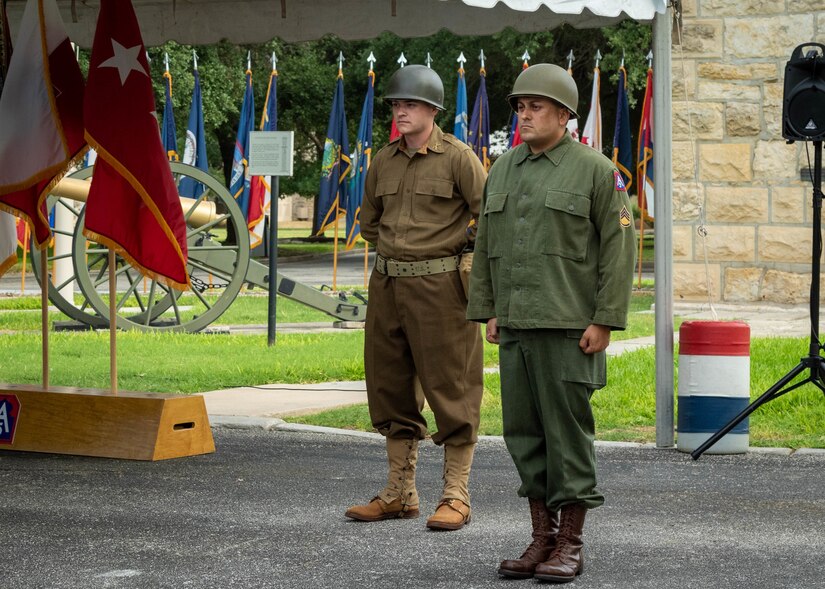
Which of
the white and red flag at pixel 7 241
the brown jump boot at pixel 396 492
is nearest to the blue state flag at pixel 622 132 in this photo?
the white and red flag at pixel 7 241

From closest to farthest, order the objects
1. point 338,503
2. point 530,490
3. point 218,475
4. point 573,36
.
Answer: point 530,490, point 338,503, point 218,475, point 573,36

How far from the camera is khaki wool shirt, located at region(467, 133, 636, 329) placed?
5250 millimetres

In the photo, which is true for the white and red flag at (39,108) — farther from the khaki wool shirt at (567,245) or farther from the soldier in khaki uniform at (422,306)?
the khaki wool shirt at (567,245)

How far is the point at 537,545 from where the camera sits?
5.33 meters

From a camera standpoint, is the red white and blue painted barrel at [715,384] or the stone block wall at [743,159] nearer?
the red white and blue painted barrel at [715,384]

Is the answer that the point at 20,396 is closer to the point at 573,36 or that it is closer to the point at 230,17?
the point at 230,17

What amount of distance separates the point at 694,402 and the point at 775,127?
9.23 meters

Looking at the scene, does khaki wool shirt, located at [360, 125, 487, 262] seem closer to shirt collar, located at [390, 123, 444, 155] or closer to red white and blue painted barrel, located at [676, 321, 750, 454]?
shirt collar, located at [390, 123, 444, 155]

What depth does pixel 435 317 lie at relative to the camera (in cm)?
620

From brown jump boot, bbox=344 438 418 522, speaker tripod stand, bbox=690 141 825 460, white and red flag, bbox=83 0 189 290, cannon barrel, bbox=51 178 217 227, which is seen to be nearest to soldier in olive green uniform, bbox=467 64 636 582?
brown jump boot, bbox=344 438 418 522

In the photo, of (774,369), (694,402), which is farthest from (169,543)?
(774,369)

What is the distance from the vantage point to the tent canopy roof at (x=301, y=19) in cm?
922

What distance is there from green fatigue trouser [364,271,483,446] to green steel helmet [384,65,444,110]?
80 cm

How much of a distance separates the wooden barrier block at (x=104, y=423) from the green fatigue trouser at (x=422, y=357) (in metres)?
2.04
